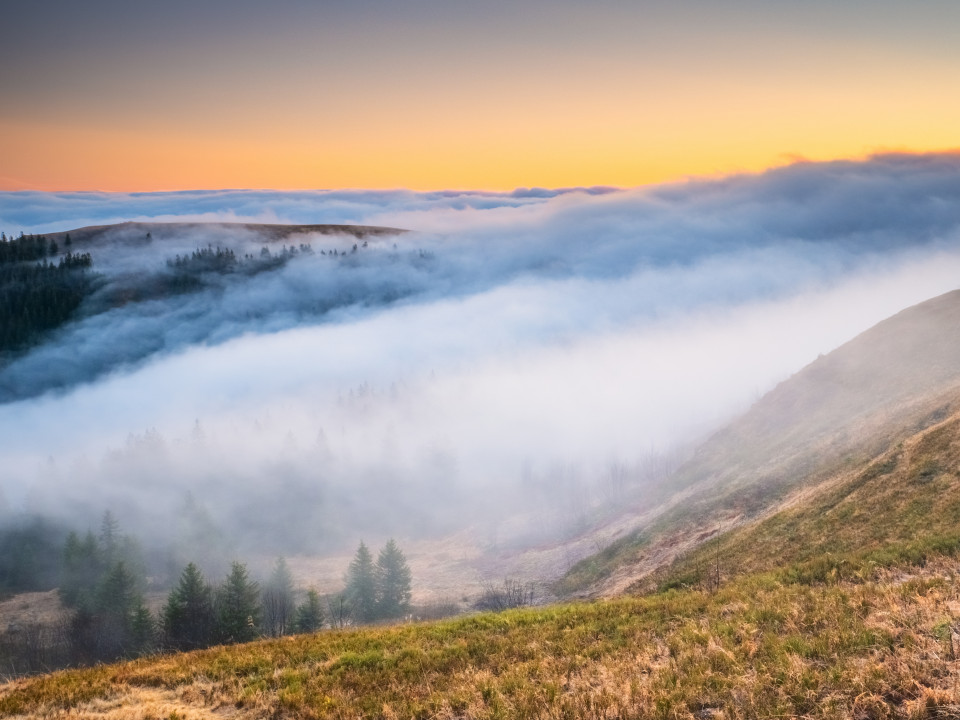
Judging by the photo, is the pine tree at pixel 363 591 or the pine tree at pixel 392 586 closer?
the pine tree at pixel 363 591

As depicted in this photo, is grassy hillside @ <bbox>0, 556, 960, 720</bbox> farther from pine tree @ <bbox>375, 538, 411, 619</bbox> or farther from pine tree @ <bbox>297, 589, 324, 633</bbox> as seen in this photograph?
pine tree @ <bbox>375, 538, 411, 619</bbox>

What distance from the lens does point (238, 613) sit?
226 ft

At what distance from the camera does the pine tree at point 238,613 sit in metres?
66.0

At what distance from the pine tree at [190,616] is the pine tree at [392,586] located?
1032 inches

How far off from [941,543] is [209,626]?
8112 centimetres

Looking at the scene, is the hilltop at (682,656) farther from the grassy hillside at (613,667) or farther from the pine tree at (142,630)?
the pine tree at (142,630)

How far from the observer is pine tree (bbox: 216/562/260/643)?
217 feet

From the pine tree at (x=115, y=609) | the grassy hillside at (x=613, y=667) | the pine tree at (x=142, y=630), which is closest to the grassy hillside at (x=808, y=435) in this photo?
the grassy hillside at (x=613, y=667)

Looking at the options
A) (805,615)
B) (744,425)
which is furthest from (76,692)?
(744,425)

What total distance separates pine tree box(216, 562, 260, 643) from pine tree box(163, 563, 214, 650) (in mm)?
2538

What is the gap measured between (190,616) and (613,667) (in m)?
78.5

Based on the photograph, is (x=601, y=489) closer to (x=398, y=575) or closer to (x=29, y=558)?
(x=398, y=575)

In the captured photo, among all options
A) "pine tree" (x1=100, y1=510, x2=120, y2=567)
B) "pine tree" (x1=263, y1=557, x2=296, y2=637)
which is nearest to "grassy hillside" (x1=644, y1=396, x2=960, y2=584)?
"pine tree" (x1=263, y1=557, x2=296, y2=637)

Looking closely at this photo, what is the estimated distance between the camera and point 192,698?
15172 mm
